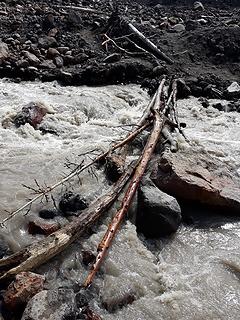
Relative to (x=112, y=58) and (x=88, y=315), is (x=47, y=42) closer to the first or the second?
(x=112, y=58)

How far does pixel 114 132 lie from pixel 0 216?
117 inches

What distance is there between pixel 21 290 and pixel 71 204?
1427 mm

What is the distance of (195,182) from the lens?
15.7 feet

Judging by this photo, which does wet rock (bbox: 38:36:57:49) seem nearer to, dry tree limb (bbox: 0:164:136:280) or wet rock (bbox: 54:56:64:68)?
wet rock (bbox: 54:56:64:68)

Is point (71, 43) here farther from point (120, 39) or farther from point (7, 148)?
point (7, 148)

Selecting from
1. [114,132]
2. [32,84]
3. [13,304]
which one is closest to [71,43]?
[32,84]

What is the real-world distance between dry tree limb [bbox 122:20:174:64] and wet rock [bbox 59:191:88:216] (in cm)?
634

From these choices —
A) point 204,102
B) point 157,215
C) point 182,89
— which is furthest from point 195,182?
point 182,89

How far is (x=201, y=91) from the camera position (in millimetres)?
8922

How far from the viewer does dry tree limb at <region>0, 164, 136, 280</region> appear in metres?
3.46

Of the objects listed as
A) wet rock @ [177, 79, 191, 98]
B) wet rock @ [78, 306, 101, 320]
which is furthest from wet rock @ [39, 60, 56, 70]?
wet rock @ [78, 306, 101, 320]

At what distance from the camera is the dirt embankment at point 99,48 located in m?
9.06

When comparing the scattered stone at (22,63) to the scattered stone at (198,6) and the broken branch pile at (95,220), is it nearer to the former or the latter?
the broken branch pile at (95,220)

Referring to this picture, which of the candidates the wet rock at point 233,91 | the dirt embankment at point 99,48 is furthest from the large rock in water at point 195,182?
the dirt embankment at point 99,48
